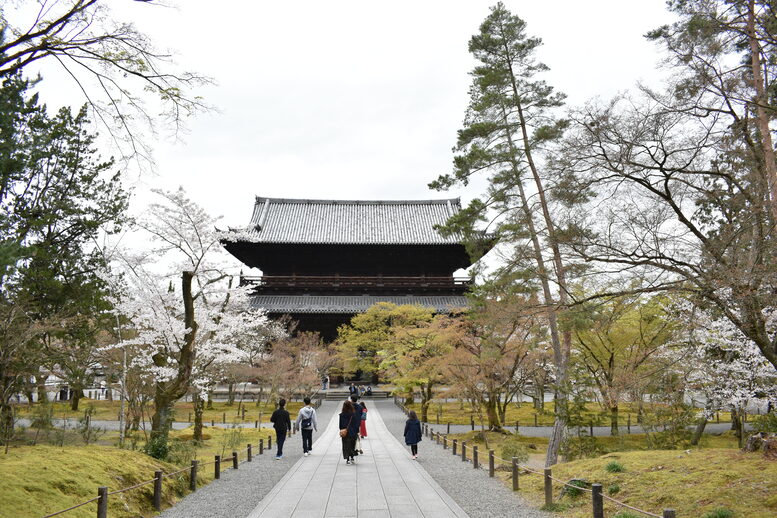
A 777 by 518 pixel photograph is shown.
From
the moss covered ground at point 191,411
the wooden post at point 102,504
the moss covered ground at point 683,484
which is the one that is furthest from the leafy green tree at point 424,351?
the wooden post at point 102,504

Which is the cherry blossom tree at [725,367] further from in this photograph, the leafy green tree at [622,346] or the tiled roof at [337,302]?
the tiled roof at [337,302]

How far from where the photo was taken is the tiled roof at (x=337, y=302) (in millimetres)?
33594

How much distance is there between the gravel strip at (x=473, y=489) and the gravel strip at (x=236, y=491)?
3.45 m

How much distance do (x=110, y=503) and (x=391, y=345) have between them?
2062cm

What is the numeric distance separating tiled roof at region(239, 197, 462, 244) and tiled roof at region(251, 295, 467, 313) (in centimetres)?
382

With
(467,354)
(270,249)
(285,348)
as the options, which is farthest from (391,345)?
(270,249)

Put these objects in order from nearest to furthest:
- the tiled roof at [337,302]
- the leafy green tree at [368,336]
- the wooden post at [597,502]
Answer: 1. the wooden post at [597,502]
2. the leafy green tree at [368,336]
3. the tiled roof at [337,302]

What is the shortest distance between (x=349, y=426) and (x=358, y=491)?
2627 mm

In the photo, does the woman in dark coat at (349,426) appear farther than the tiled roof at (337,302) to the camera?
No

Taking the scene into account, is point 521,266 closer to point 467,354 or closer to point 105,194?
point 467,354

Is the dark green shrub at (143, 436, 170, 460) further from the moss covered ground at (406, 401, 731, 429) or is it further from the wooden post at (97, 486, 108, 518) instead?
the moss covered ground at (406, 401, 731, 429)

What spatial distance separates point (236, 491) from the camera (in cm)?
976

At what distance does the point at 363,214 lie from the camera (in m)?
41.8

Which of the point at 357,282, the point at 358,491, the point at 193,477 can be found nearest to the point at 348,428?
the point at 358,491
